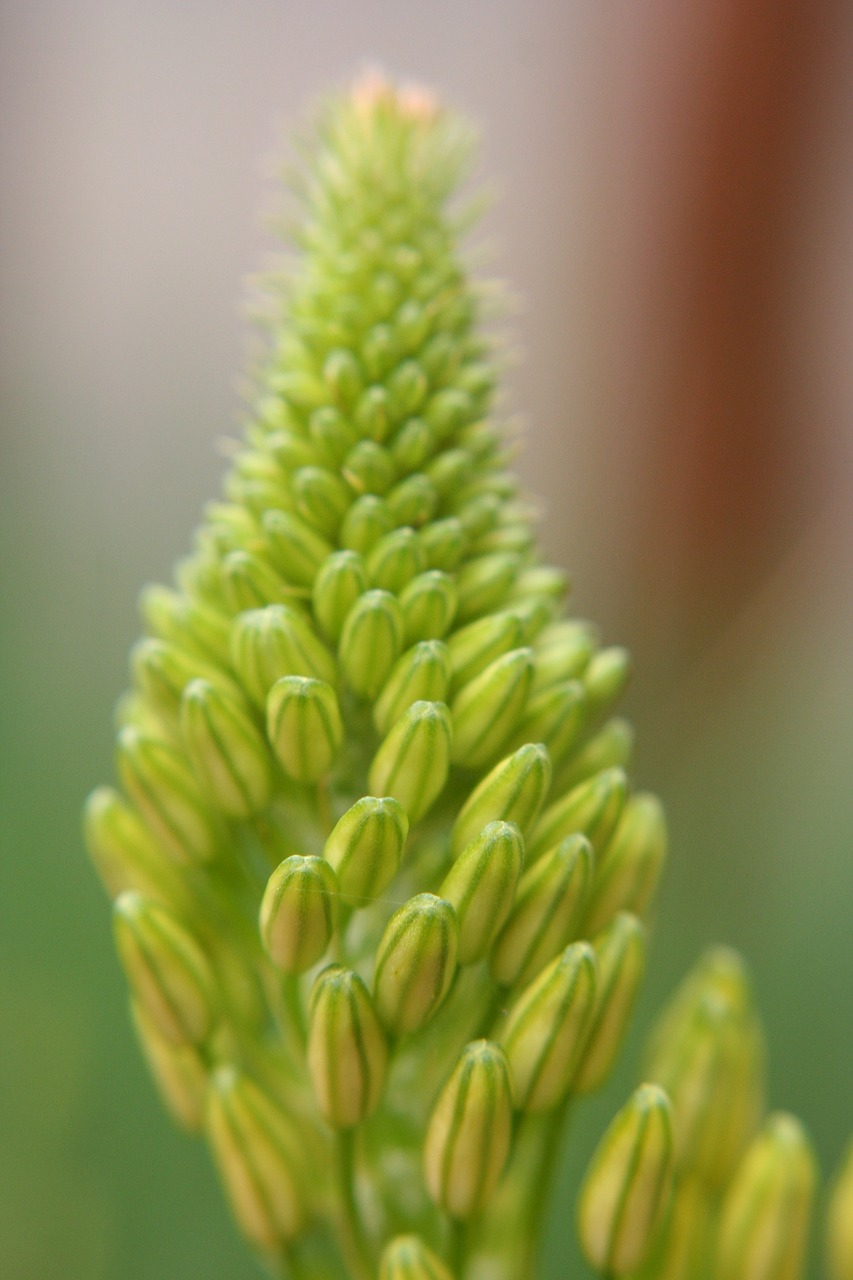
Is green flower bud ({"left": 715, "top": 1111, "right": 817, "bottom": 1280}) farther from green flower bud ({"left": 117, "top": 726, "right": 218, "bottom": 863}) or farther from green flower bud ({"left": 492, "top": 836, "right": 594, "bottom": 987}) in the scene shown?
green flower bud ({"left": 117, "top": 726, "right": 218, "bottom": 863})

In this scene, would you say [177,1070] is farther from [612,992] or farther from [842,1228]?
[842,1228]

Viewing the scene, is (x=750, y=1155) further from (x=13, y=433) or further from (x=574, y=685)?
(x=13, y=433)

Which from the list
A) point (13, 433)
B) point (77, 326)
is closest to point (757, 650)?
point (13, 433)

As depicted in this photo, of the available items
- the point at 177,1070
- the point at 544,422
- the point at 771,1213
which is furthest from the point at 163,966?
the point at 544,422

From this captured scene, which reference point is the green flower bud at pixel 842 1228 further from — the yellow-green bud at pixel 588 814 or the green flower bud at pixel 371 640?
the green flower bud at pixel 371 640

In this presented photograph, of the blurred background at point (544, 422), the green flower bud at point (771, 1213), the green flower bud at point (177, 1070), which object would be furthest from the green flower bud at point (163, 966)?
the blurred background at point (544, 422)
